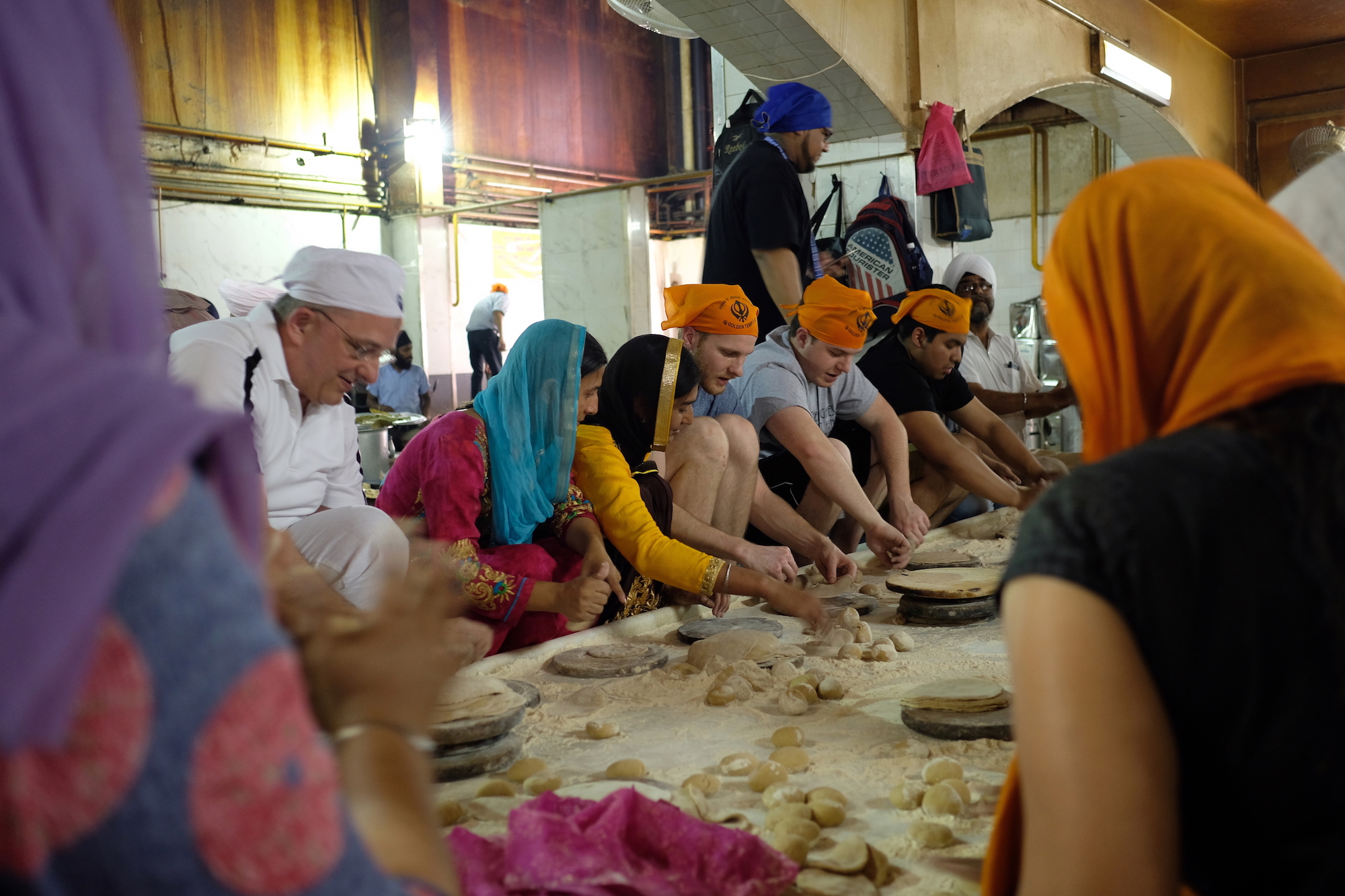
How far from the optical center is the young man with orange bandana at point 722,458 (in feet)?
11.3

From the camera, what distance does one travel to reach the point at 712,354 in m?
3.73

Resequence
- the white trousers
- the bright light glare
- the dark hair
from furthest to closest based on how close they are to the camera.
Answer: the bright light glare, the dark hair, the white trousers

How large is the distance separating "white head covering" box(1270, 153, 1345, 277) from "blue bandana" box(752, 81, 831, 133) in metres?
2.96

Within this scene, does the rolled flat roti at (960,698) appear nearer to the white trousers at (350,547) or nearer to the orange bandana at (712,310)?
the white trousers at (350,547)

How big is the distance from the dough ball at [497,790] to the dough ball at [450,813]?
0.09m

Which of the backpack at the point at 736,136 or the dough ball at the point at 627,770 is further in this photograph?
the backpack at the point at 736,136

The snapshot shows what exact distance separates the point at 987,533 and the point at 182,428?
4.31m

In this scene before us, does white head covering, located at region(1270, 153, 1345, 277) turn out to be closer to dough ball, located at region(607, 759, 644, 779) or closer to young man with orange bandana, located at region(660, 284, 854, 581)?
dough ball, located at region(607, 759, 644, 779)

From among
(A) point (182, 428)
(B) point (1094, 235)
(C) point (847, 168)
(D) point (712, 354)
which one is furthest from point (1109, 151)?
(A) point (182, 428)

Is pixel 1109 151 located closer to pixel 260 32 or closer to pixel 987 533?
pixel 987 533

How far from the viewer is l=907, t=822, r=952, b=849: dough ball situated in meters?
1.57

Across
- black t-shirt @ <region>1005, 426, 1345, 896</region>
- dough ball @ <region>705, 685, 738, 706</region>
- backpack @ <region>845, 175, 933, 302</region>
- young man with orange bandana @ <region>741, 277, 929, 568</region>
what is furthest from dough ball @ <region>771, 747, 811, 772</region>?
backpack @ <region>845, 175, 933, 302</region>

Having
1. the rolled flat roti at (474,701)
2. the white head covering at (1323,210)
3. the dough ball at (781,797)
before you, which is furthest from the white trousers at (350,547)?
the white head covering at (1323,210)

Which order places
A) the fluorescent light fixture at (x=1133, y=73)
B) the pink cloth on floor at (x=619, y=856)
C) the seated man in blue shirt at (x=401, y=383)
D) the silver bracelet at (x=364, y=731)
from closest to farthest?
the silver bracelet at (x=364, y=731) → the pink cloth on floor at (x=619, y=856) → the fluorescent light fixture at (x=1133, y=73) → the seated man in blue shirt at (x=401, y=383)
